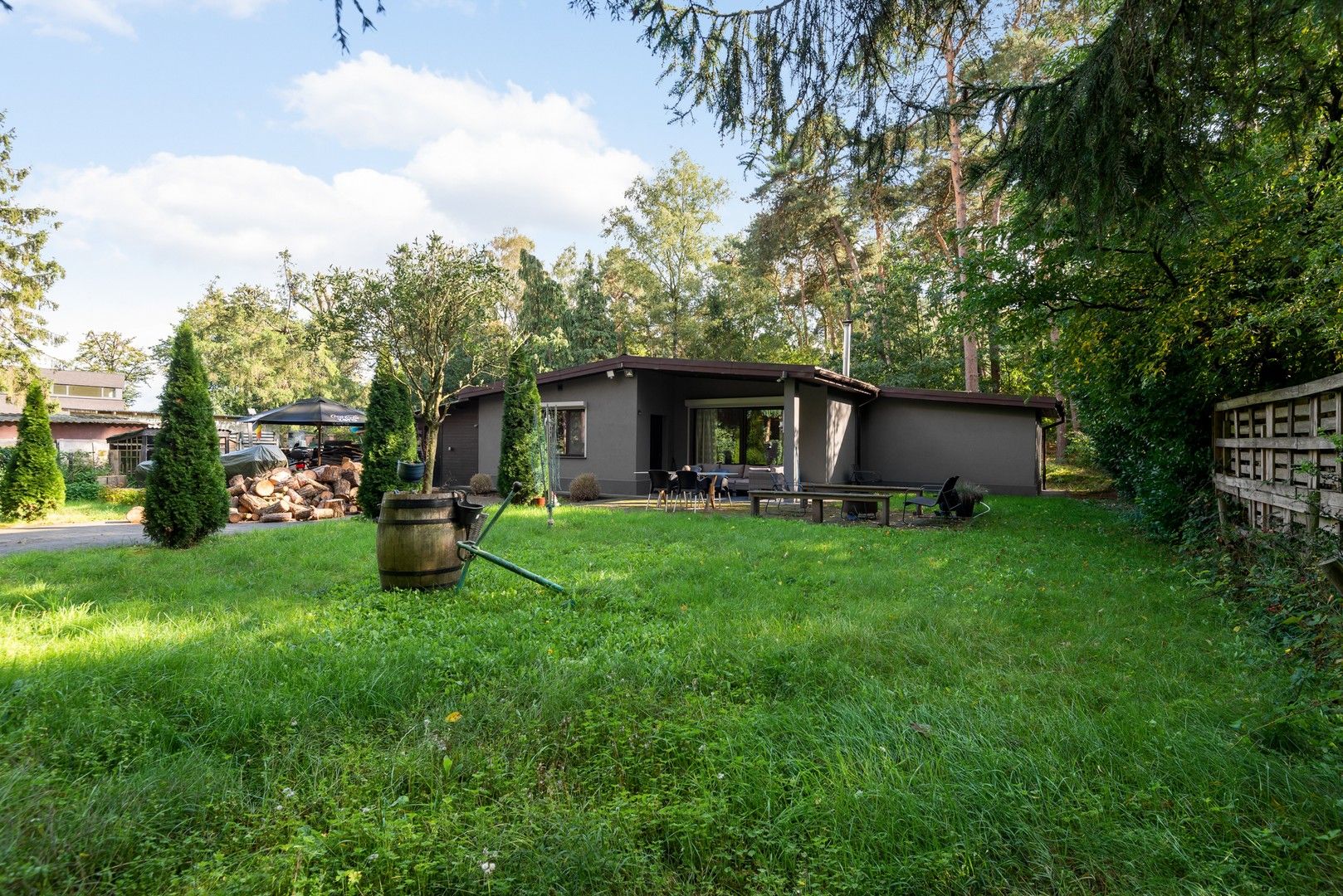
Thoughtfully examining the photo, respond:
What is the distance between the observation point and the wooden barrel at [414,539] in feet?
16.3

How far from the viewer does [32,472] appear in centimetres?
1141

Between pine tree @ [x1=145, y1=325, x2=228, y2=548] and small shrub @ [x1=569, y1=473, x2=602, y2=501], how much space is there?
6.93m

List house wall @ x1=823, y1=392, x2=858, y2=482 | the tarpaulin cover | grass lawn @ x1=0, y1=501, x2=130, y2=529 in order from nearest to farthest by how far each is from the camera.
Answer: grass lawn @ x1=0, y1=501, x2=130, y2=529 < the tarpaulin cover < house wall @ x1=823, y1=392, x2=858, y2=482

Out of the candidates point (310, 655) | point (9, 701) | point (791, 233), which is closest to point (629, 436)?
point (310, 655)

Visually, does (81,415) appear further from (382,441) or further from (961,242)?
(961,242)

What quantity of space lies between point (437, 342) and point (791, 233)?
687 inches

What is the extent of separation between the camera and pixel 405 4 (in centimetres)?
277

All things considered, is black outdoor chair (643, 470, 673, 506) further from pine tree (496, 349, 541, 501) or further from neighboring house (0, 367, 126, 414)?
neighboring house (0, 367, 126, 414)

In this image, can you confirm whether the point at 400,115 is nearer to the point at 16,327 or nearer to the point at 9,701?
the point at 9,701

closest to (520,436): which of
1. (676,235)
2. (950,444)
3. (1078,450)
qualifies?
(950,444)

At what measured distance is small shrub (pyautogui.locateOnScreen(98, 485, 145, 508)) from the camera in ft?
43.7

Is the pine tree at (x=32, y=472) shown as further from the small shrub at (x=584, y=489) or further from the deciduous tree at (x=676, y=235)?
the deciduous tree at (x=676, y=235)

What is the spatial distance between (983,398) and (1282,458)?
11130 mm

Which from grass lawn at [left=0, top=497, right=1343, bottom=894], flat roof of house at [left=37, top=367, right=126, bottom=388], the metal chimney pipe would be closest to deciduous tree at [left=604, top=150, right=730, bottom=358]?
the metal chimney pipe
